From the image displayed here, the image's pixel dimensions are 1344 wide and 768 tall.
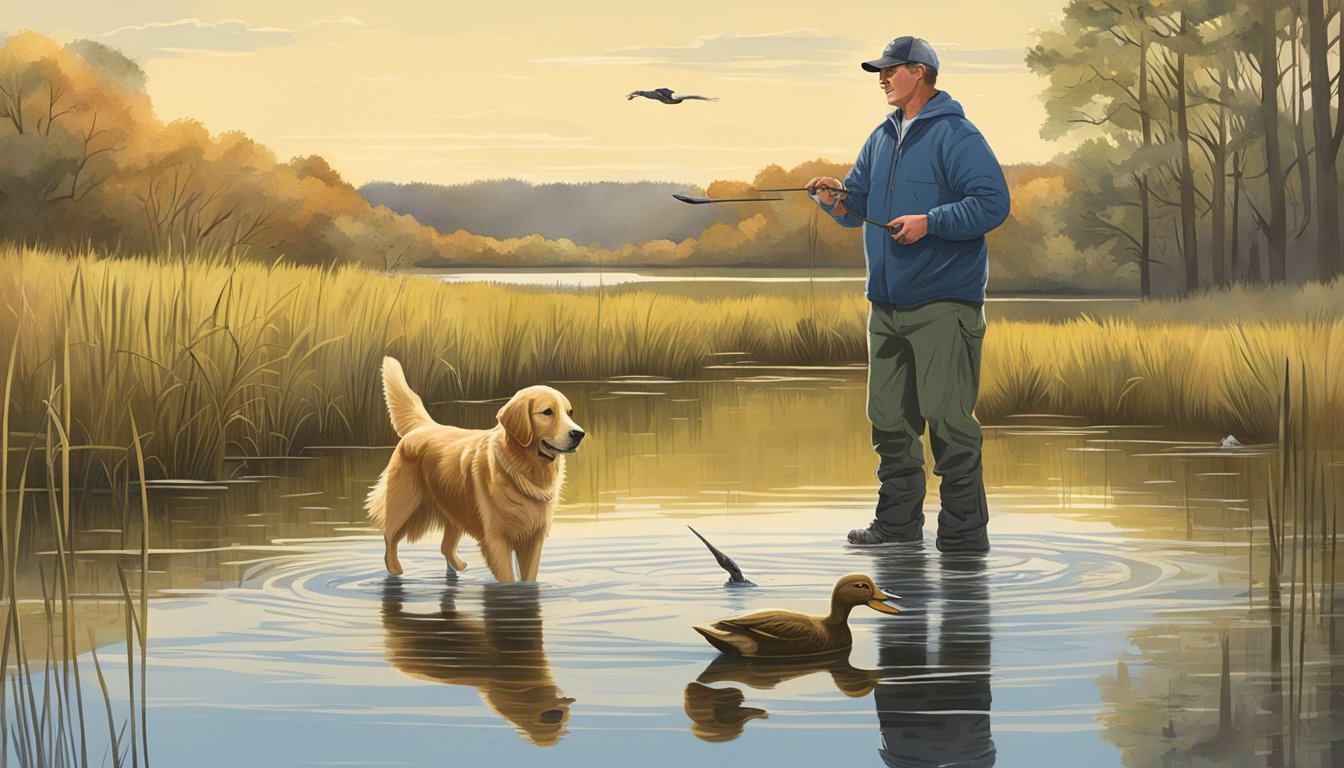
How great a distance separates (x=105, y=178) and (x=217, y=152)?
771cm

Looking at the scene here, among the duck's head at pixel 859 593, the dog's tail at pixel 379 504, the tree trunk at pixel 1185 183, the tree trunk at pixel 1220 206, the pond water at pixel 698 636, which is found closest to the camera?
the pond water at pixel 698 636

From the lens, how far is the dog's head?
278 inches

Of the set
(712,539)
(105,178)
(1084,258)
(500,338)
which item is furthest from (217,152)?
(712,539)

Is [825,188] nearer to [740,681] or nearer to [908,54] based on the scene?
[908,54]

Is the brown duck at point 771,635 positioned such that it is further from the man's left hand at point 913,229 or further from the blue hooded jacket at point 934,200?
the blue hooded jacket at point 934,200

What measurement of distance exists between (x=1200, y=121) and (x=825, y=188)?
26.5 meters

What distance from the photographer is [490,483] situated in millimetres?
7148

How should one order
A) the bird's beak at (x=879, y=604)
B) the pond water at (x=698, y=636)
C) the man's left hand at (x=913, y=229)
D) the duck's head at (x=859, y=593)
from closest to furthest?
1. the pond water at (x=698, y=636)
2. the duck's head at (x=859, y=593)
3. the bird's beak at (x=879, y=604)
4. the man's left hand at (x=913, y=229)

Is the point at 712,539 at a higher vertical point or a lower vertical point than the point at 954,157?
lower

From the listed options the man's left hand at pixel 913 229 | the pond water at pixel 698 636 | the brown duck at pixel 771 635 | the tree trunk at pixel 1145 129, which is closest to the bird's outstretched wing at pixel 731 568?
the pond water at pixel 698 636

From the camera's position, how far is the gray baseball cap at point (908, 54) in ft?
27.9

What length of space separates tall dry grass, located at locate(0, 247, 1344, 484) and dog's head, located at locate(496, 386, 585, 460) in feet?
4.85

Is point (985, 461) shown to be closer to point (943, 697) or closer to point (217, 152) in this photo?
point (943, 697)

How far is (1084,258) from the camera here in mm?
42312
